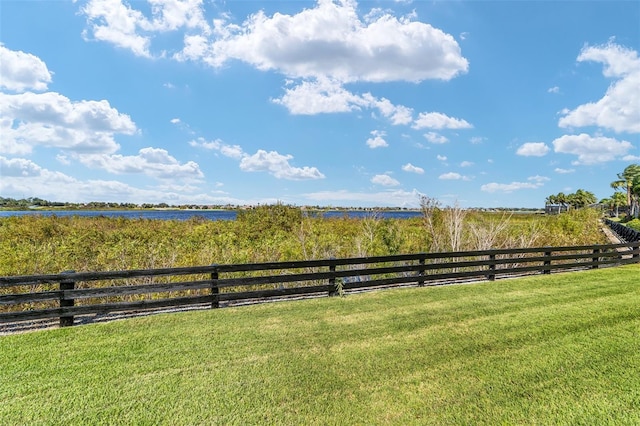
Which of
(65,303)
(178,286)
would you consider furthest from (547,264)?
(65,303)

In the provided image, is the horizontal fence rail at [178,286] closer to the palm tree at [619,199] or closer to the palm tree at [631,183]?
the palm tree at [631,183]

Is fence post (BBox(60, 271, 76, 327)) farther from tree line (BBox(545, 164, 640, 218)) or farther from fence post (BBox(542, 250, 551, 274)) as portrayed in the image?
tree line (BBox(545, 164, 640, 218))

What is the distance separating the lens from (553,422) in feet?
11.2

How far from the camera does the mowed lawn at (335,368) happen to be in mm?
3551

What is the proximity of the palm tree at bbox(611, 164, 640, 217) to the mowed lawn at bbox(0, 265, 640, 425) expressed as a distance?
71457 mm

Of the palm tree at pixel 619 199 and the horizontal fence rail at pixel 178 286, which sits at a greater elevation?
the palm tree at pixel 619 199

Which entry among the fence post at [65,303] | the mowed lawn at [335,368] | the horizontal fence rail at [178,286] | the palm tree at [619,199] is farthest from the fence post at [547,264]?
the palm tree at [619,199]

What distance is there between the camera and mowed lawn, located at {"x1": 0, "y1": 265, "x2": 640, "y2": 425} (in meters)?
3.55

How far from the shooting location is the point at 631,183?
64625 mm

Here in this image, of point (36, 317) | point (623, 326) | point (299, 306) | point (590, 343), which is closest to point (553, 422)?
point (590, 343)

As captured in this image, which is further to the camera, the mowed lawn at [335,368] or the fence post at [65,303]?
the fence post at [65,303]

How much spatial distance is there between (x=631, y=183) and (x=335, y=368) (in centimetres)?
8397

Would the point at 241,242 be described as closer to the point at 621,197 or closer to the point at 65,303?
the point at 65,303

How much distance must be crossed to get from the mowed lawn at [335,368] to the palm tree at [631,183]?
71.5 metres
